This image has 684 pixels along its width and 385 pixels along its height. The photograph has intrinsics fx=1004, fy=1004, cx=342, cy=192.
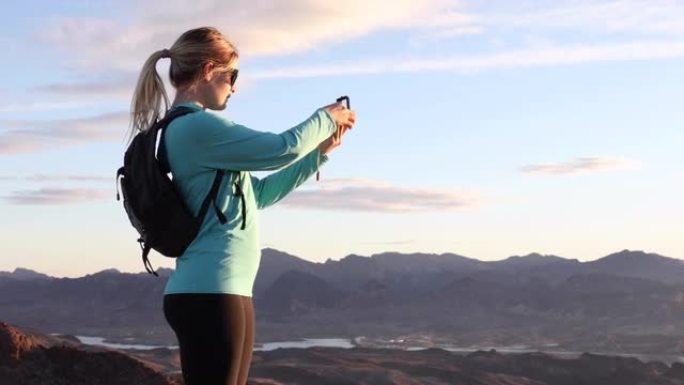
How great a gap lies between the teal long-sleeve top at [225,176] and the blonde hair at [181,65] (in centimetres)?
9

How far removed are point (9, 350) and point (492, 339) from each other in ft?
277

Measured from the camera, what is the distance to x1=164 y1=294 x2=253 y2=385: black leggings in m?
2.45

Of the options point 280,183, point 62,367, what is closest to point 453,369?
point 62,367

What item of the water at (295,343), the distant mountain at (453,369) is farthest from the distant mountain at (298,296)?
the distant mountain at (453,369)

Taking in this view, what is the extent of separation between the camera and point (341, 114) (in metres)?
2.75

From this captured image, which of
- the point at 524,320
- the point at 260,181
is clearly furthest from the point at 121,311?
the point at 260,181

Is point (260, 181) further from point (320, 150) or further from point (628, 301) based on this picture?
point (628, 301)

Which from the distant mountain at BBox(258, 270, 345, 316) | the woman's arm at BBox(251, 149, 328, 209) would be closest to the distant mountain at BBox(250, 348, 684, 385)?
the woman's arm at BBox(251, 149, 328, 209)

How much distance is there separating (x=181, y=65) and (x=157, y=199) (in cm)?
36

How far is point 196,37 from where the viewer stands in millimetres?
2611

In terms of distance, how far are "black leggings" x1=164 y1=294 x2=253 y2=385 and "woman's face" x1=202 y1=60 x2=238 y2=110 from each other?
550 mm

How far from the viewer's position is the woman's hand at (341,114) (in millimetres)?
2730

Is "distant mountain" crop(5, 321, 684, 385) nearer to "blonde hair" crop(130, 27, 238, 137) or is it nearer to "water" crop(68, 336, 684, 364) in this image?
"water" crop(68, 336, 684, 364)

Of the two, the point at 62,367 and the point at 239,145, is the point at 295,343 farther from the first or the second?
the point at 239,145
